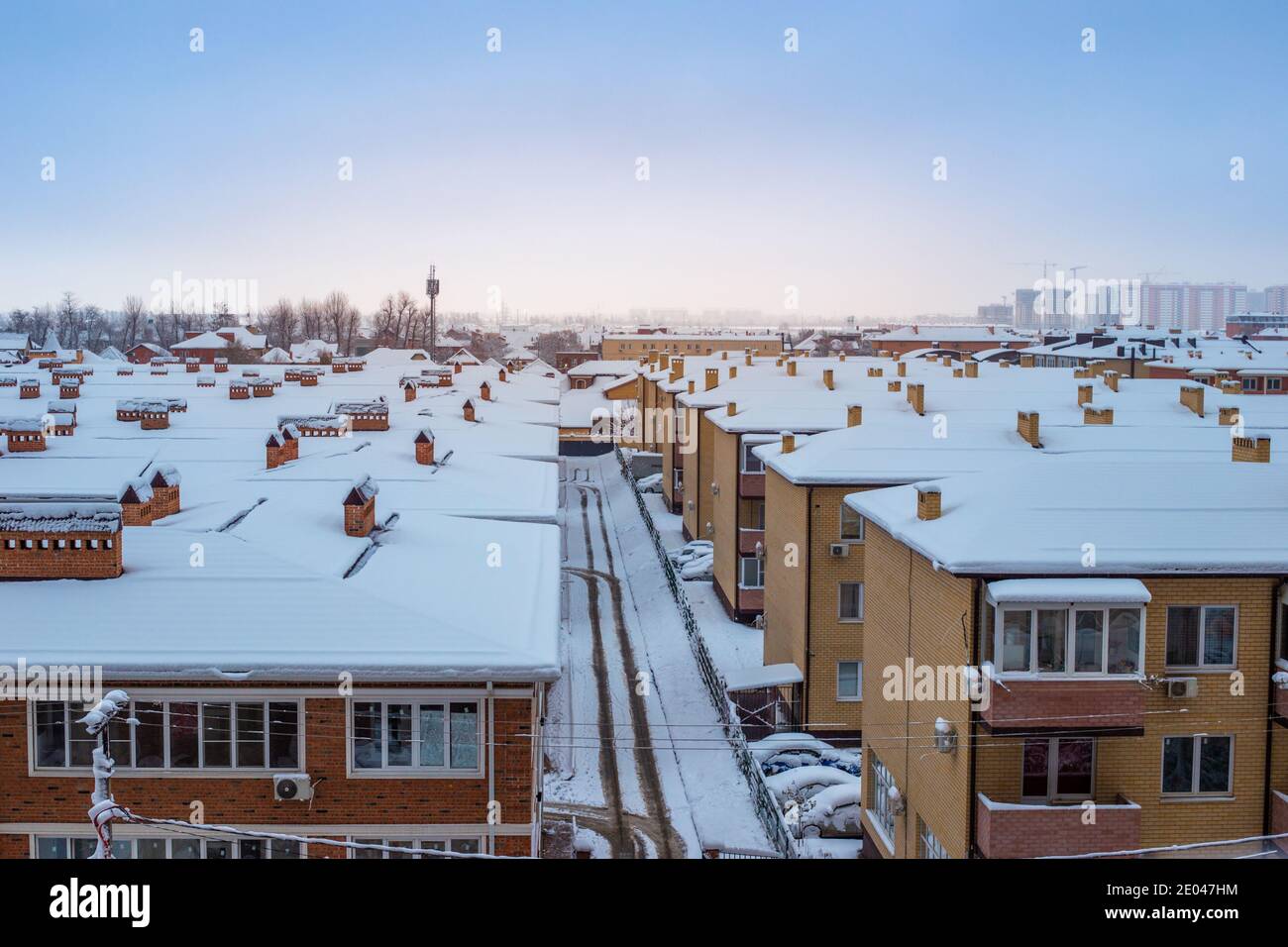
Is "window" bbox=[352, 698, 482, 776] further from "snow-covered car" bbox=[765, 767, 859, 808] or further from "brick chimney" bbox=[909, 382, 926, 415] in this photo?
"brick chimney" bbox=[909, 382, 926, 415]

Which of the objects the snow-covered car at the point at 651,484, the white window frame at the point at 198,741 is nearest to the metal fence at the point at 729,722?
the white window frame at the point at 198,741

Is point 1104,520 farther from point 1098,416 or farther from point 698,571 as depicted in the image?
point 698,571

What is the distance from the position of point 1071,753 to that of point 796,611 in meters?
7.00

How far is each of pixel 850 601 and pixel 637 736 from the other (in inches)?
134

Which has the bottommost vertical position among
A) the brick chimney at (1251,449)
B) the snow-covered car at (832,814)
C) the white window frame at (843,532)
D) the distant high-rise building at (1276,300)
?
the snow-covered car at (832,814)

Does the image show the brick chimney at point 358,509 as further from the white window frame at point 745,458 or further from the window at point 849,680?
the white window frame at point 745,458

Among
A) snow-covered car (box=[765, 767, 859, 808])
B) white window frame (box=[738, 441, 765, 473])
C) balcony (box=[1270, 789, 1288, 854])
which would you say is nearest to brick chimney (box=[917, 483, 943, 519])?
balcony (box=[1270, 789, 1288, 854])

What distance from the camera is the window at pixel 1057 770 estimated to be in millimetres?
9570

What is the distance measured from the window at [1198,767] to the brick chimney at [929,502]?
2.69 m

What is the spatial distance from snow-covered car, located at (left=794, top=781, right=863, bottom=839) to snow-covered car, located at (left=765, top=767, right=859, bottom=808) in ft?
0.80
